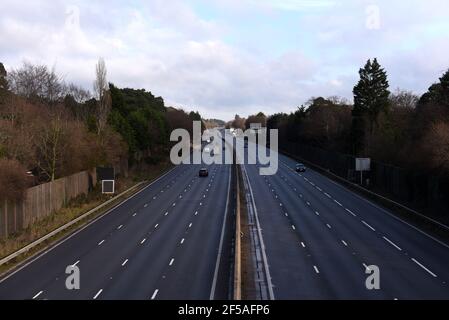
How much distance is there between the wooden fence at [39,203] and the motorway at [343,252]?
15.2 m

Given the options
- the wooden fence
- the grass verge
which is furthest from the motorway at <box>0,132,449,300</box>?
the wooden fence

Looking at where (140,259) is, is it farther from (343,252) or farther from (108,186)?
(108,186)

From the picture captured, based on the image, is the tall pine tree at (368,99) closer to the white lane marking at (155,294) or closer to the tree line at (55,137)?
the tree line at (55,137)

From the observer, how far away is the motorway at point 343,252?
2336 cm

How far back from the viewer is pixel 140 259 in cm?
2897

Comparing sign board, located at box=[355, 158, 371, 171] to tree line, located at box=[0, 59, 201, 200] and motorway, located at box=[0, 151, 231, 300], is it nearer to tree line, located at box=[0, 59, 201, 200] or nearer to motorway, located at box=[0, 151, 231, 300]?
motorway, located at box=[0, 151, 231, 300]

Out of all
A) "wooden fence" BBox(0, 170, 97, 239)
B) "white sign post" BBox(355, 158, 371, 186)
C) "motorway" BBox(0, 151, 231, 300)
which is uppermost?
"white sign post" BBox(355, 158, 371, 186)

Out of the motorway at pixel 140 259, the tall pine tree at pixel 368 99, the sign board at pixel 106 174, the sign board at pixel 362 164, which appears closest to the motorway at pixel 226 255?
the motorway at pixel 140 259

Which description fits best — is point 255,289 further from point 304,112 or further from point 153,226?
point 304,112

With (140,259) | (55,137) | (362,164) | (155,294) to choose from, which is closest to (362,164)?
(362,164)

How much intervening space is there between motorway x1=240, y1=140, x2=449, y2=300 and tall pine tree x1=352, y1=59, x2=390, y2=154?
30.6m

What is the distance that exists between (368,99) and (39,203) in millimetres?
54904

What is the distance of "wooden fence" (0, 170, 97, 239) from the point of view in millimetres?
34625
